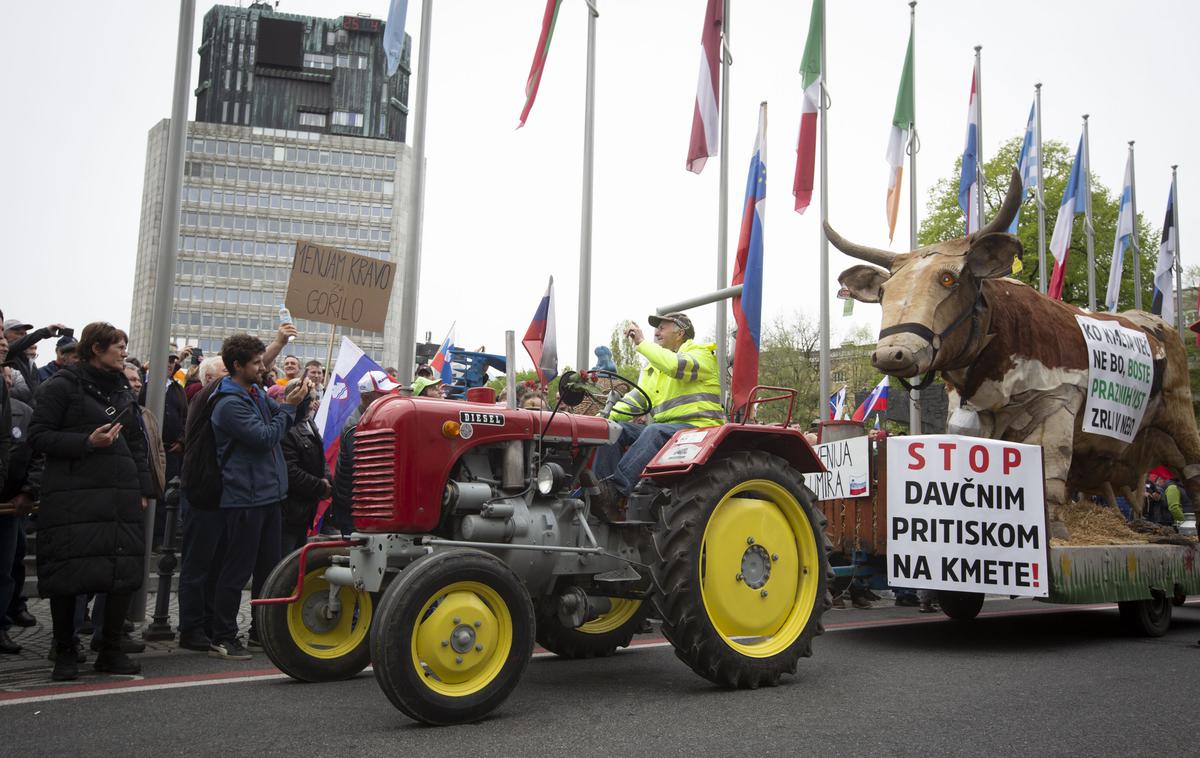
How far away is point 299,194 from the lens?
312ft

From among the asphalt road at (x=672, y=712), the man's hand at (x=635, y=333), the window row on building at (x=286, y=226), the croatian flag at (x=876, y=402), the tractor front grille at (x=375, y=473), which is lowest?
the asphalt road at (x=672, y=712)

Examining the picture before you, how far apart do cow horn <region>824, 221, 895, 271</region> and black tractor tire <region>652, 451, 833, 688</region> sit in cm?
281

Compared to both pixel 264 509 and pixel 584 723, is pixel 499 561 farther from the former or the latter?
pixel 264 509

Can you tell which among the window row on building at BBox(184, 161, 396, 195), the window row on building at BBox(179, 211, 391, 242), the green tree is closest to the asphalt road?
the green tree

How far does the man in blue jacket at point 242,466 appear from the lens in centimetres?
623

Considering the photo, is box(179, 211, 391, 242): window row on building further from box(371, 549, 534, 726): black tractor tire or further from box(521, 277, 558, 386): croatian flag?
box(371, 549, 534, 726): black tractor tire

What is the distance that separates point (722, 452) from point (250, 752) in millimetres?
2870

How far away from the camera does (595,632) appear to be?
6059 mm

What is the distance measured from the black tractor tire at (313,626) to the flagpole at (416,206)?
3787mm

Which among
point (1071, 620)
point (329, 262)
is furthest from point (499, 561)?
point (1071, 620)

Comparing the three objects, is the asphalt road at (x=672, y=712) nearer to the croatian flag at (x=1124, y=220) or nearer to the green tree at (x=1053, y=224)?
the croatian flag at (x=1124, y=220)

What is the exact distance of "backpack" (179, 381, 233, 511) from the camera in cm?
639

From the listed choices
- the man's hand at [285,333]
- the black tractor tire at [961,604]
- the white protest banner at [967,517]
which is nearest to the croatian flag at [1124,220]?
the black tractor tire at [961,604]

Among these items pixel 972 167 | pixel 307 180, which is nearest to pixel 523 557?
pixel 972 167
